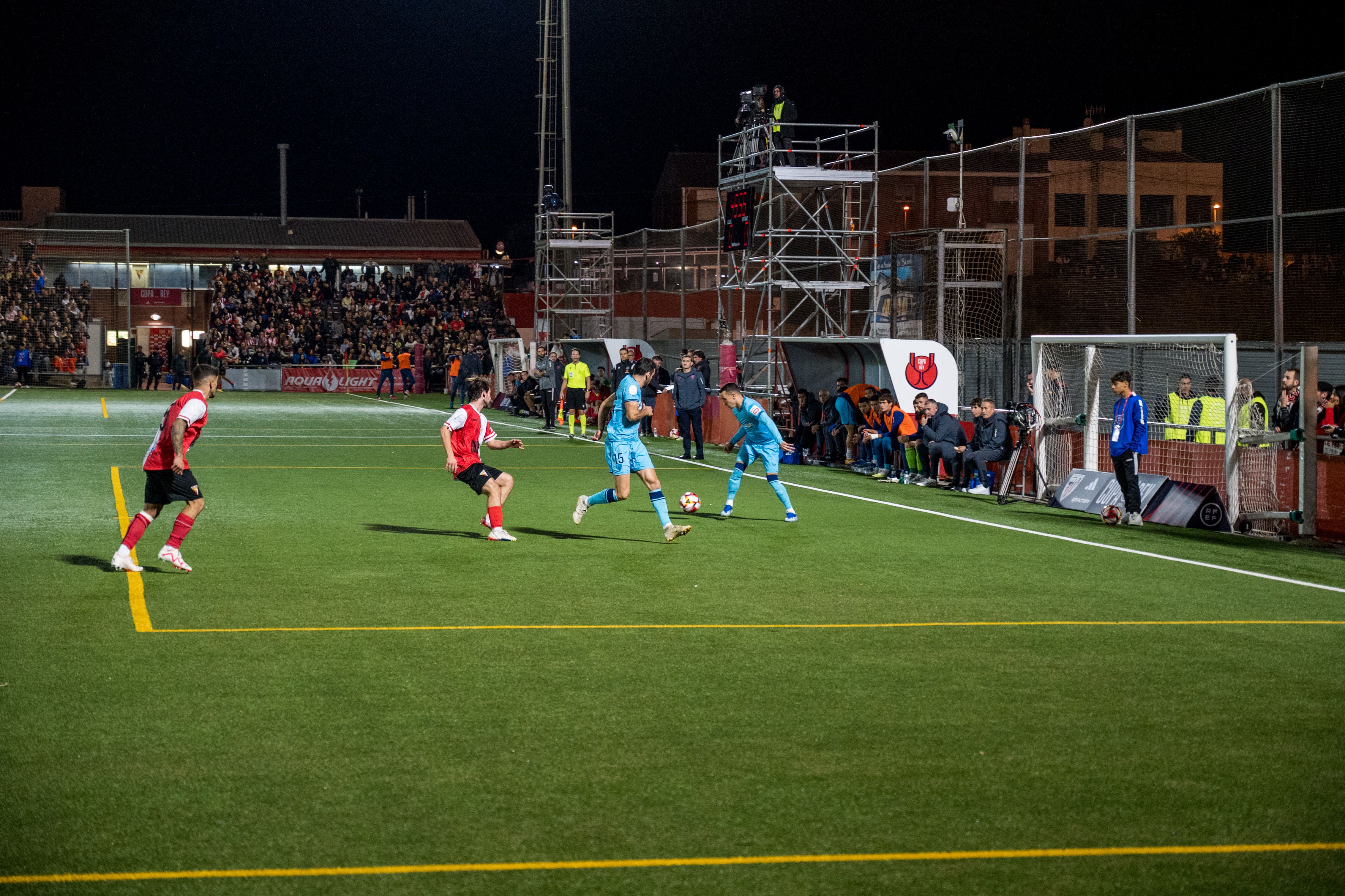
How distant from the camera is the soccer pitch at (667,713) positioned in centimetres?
511

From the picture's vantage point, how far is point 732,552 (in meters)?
13.3

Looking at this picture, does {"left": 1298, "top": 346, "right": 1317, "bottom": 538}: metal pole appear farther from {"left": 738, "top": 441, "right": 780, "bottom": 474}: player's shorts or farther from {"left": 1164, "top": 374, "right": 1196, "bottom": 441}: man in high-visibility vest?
{"left": 738, "top": 441, "right": 780, "bottom": 474}: player's shorts

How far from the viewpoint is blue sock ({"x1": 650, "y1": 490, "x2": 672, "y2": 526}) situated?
44.8ft

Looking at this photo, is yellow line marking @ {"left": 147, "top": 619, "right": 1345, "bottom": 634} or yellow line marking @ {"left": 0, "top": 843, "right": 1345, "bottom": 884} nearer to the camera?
yellow line marking @ {"left": 0, "top": 843, "right": 1345, "bottom": 884}

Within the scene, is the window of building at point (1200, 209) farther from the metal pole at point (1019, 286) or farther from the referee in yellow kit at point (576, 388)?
the referee in yellow kit at point (576, 388)

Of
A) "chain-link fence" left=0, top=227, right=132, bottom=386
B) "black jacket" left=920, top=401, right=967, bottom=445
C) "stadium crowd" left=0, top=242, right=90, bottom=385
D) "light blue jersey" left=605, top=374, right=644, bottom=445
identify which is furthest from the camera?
"stadium crowd" left=0, top=242, right=90, bottom=385

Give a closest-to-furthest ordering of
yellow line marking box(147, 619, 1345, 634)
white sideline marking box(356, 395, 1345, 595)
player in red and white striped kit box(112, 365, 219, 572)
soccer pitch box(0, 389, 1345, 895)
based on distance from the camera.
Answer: soccer pitch box(0, 389, 1345, 895) → yellow line marking box(147, 619, 1345, 634) → player in red and white striped kit box(112, 365, 219, 572) → white sideline marking box(356, 395, 1345, 595)

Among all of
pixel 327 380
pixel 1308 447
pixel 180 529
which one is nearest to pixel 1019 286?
pixel 1308 447

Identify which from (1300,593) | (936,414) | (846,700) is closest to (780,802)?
(846,700)

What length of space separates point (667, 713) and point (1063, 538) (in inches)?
343

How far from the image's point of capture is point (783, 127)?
2716cm

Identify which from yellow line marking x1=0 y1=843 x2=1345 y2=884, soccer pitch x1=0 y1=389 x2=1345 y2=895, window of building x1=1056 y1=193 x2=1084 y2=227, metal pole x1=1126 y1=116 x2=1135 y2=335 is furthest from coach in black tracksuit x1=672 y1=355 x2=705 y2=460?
yellow line marking x1=0 y1=843 x2=1345 y2=884

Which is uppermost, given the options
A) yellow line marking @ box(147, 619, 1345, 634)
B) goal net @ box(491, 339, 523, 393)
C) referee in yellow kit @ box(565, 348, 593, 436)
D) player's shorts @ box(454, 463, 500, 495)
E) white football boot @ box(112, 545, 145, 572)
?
goal net @ box(491, 339, 523, 393)

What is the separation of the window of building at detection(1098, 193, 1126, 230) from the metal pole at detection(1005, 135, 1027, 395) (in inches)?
47.7
